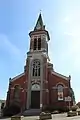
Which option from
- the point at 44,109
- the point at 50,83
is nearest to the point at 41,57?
the point at 50,83

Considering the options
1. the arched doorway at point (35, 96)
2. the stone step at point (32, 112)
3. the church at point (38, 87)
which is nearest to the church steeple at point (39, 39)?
the church at point (38, 87)

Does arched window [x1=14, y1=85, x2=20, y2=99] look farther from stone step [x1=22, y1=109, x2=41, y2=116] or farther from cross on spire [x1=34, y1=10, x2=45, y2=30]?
cross on spire [x1=34, y1=10, x2=45, y2=30]

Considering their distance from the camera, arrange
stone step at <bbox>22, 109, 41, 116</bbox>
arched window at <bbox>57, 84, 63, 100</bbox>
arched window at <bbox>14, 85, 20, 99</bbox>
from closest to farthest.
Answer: stone step at <bbox>22, 109, 41, 116</bbox>, arched window at <bbox>57, 84, 63, 100</bbox>, arched window at <bbox>14, 85, 20, 99</bbox>

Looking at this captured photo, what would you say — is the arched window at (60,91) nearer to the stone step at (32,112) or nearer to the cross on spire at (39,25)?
the stone step at (32,112)

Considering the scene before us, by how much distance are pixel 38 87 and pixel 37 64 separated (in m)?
4.99

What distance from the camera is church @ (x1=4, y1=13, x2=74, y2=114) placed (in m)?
33.7

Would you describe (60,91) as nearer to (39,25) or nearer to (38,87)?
(38,87)

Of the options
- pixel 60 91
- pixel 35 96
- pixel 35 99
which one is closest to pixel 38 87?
pixel 35 96

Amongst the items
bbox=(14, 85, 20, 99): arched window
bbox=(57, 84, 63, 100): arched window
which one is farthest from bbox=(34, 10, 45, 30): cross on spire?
bbox=(57, 84, 63, 100): arched window

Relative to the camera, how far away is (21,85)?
120ft

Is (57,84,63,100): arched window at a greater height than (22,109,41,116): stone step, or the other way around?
(57,84,63,100): arched window

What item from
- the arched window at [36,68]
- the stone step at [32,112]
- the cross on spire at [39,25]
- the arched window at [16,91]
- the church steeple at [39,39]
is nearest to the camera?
the stone step at [32,112]

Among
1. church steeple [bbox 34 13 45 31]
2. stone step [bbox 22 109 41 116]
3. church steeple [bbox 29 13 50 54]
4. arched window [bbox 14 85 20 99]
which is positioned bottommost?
stone step [bbox 22 109 41 116]

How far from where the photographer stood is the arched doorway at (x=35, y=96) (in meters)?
34.0
